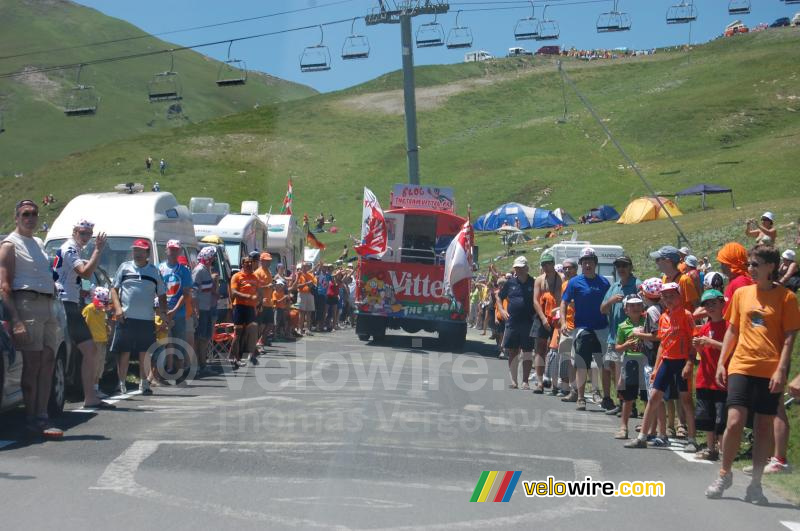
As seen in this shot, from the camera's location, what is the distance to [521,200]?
6769 centimetres

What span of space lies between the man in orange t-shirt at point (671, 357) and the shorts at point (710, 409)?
0.57m

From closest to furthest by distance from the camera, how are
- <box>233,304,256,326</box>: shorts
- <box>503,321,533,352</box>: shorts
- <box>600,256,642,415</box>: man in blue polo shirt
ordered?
<box>600,256,642,415</box>: man in blue polo shirt
<box>503,321,533,352</box>: shorts
<box>233,304,256,326</box>: shorts

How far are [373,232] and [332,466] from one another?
16.4 m

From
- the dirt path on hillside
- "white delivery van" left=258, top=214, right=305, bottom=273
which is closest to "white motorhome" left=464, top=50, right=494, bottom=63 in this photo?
the dirt path on hillside

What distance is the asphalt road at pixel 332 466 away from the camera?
6855 millimetres

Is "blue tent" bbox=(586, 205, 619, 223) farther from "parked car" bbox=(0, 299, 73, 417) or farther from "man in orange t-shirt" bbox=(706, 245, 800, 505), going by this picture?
"man in orange t-shirt" bbox=(706, 245, 800, 505)

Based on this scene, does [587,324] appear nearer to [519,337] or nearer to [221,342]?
[519,337]

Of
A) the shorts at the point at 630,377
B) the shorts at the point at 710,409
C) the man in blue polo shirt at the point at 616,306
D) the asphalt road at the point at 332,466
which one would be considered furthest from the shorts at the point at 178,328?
the shorts at the point at 710,409

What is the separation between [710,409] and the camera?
374 inches

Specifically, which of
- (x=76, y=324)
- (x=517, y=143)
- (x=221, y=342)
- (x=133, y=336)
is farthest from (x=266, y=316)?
(x=517, y=143)

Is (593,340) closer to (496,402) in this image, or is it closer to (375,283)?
(496,402)

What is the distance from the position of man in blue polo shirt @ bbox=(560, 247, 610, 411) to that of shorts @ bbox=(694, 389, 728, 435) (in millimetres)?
3524

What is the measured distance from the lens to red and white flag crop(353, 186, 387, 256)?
966 inches

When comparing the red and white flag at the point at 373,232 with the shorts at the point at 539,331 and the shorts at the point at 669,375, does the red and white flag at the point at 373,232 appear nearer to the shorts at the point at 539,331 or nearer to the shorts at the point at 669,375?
the shorts at the point at 539,331
